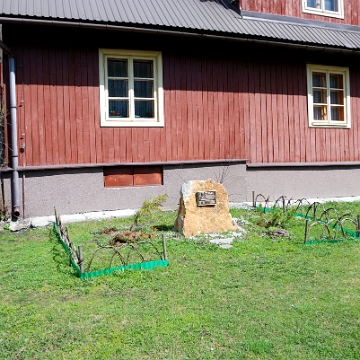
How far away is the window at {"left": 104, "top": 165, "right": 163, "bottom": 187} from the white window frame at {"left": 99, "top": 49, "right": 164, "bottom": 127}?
979mm

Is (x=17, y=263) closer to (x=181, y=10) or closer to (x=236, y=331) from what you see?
(x=236, y=331)

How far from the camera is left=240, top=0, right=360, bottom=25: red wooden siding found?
1081cm

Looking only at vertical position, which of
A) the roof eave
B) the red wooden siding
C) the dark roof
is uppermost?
the red wooden siding

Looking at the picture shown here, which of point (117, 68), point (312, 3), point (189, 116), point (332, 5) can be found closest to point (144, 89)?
point (117, 68)

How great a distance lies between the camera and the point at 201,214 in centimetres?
642

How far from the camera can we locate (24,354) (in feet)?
9.61

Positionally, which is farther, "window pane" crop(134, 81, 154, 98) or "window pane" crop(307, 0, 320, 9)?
"window pane" crop(307, 0, 320, 9)

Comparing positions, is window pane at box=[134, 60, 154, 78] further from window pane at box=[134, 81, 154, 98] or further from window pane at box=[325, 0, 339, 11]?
window pane at box=[325, 0, 339, 11]

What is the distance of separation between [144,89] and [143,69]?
0.48 metres

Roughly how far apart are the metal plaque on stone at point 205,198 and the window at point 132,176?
117 inches

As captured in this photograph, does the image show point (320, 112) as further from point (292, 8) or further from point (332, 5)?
point (332, 5)

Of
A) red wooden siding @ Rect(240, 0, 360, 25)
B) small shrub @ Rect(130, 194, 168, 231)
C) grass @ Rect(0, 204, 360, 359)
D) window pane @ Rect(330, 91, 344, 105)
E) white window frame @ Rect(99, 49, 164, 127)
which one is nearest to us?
grass @ Rect(0, 204, 360, 359)

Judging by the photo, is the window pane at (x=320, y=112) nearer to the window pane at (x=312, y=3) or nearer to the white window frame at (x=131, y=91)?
the window pane at (x=312, y=3)

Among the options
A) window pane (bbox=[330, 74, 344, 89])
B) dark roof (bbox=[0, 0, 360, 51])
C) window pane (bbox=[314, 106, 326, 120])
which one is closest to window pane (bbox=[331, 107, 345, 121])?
window pane (bbox=[314, 106, 326, 120])
